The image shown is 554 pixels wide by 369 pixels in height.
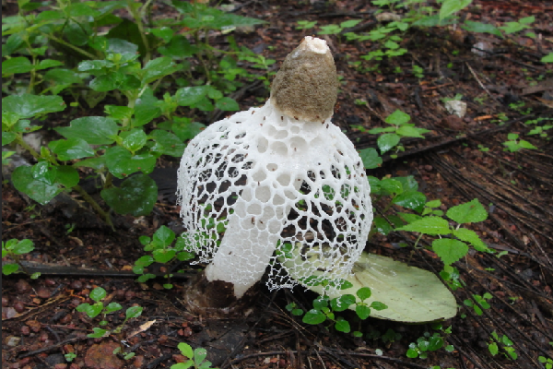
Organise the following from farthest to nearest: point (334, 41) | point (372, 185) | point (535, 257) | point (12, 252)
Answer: point (334, 41) < point (535, 257) < point (372, 185) < point (12, 252)

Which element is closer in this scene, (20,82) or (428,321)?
(428,321)

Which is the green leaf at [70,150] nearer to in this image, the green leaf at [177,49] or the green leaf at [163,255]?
the green leaf at [163,255]

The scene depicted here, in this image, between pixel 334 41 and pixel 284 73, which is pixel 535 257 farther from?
pixel 334 41

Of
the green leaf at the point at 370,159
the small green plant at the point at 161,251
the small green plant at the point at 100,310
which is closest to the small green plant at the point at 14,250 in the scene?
the small green plant at the point at 100,310

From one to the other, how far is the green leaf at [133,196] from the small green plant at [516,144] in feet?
9.51

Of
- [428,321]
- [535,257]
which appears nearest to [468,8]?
[535,257]

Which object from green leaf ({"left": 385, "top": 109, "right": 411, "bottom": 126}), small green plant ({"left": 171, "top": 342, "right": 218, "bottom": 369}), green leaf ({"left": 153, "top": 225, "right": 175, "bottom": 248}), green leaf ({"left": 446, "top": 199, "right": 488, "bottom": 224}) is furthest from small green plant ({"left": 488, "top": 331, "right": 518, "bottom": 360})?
green leaf ({"left": 153, "top": 225, "right": 175, "bottom": 248})

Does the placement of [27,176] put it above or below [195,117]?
above

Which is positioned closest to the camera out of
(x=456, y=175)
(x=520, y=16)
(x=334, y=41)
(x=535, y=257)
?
(x=535, y=257)

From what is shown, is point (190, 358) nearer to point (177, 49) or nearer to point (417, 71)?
point (177, 49)

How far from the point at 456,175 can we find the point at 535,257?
0.80 meters

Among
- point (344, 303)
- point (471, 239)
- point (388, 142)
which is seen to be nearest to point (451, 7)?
point (388, 142)

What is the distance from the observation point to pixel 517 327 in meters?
2.62

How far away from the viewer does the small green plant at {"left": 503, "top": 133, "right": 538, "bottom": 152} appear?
366 centimetres
